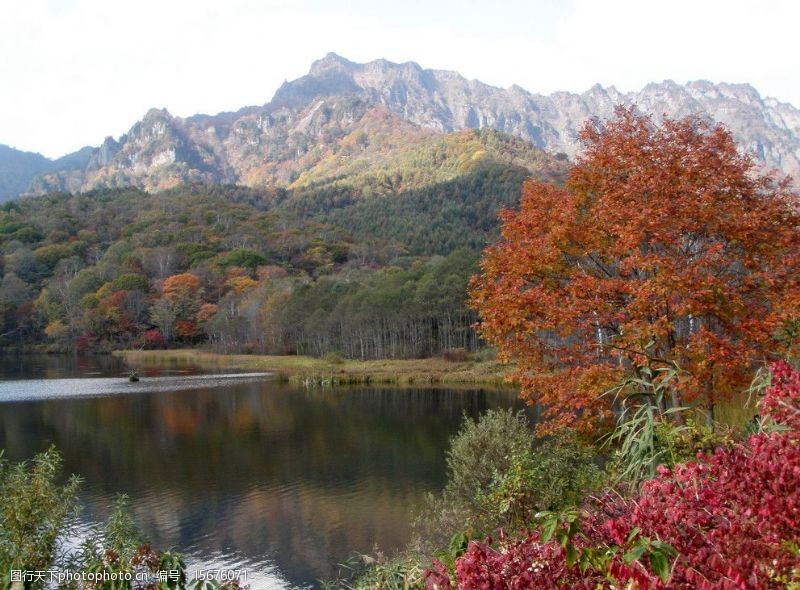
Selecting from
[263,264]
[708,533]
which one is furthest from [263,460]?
[263,264]

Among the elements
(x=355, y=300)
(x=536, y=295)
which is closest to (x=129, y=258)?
(x=355, y=300)

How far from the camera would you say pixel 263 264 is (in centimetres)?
11856

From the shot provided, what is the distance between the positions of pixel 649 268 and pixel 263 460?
1850cm

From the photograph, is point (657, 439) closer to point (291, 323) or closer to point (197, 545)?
point (197, 545)

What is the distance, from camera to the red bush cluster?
3.00 meters

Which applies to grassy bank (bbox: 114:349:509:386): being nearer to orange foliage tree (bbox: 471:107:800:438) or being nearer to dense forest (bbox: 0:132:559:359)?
dense forest (bbox: 0:132:559:359)

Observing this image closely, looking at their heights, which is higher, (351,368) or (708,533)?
(708,533)

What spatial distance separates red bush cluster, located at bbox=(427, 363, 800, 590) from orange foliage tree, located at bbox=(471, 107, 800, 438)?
6.80m

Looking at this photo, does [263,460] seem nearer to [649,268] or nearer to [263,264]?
[649,268]

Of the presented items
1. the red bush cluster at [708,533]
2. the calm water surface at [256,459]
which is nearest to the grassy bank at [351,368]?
the calm water surface at [256,459]

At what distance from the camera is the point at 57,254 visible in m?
123

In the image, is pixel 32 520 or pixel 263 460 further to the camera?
pixel 263 460

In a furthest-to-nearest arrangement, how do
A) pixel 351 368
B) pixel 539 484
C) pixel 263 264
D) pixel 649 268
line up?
1. pixel 263 264
2. pixel 351 368
3. pixel 649 268
4. pixel 539 484

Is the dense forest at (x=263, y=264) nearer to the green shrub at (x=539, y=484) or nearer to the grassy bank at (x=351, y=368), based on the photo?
the grassy bank at (x=351, y=368)
